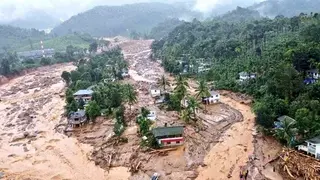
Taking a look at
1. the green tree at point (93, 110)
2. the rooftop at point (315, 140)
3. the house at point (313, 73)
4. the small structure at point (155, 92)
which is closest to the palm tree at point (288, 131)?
the rooftop at point (315, 140)

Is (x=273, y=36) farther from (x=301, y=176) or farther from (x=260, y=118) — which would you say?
(x=301, y=176)

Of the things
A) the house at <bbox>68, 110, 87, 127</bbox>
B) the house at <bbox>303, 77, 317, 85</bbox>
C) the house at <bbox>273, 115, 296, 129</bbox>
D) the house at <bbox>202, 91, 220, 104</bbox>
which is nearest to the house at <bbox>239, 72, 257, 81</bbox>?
the house at <bbox>202, 91, 220, 104</bbox>

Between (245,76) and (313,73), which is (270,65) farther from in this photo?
(313,73)

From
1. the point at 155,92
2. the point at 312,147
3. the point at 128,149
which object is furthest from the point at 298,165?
the point at 155,92

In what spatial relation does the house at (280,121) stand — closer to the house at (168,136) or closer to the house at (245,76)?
the house at (168,136)

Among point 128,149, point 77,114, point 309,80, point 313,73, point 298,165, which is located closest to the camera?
point 298,165

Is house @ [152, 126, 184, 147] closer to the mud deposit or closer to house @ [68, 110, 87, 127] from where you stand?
the mud deposit
